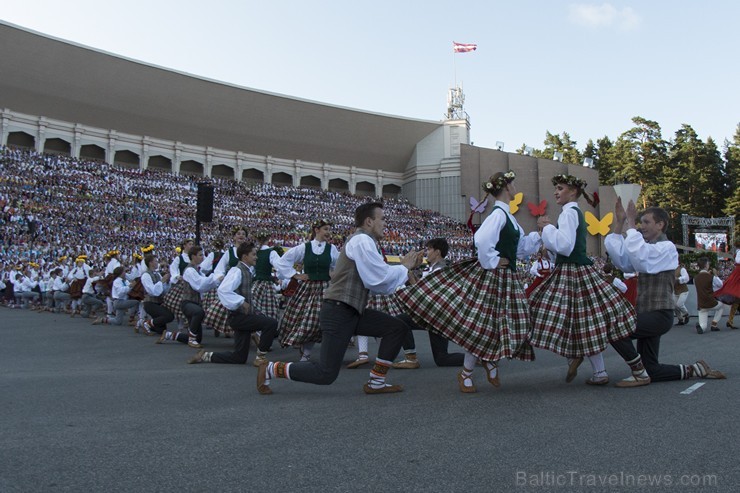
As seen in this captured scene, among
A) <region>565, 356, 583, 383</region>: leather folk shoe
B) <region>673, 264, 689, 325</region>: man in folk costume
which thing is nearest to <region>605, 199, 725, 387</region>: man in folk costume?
<region>565, 356, 583, 383</region>: leather folk shoe

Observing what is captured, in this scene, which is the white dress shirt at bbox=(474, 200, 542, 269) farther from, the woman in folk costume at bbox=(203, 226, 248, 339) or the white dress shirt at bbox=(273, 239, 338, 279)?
the woman in folk costume at bbox=(203, 226, 248, 339)

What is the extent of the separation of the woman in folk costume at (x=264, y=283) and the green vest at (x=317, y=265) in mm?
1079

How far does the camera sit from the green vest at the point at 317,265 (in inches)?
285

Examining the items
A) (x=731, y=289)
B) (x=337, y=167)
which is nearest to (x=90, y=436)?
(x=731, y=289)

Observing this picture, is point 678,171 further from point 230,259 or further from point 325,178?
point 230,259

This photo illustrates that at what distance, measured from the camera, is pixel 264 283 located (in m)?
8.60

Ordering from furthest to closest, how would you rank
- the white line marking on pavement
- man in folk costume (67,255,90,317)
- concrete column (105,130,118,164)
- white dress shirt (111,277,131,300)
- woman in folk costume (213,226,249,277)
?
1. concrete column (105,130,118,164)
2. man in folk costume (67,255,90,317)
3. white dress shirt (111,277,131,300)
4. woman in folk costume (213,226,249,277)
5. the white line marking on pavement

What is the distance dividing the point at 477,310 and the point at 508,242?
0.65 metres

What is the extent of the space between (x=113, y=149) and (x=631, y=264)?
4549cm

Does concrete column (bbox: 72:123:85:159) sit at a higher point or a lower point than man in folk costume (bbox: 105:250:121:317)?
higher

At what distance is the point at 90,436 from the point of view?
3.63 metres

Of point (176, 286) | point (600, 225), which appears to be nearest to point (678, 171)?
point (600, 225)

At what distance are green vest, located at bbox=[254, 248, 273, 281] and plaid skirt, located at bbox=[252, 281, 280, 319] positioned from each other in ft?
0.33

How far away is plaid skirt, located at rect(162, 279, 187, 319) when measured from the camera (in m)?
10.1
